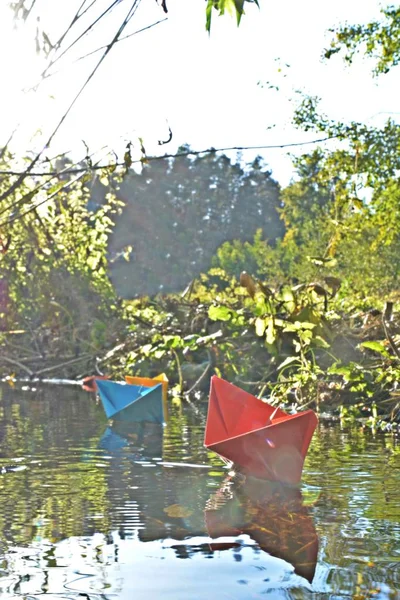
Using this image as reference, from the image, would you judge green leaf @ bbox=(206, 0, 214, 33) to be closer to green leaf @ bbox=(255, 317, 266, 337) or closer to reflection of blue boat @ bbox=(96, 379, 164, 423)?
reflection of blue boat @ bbox=(96, 379, 164, 423)

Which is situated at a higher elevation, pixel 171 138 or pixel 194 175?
pixel 194 175

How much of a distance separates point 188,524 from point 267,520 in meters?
0.57

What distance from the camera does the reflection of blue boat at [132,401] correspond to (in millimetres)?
14039

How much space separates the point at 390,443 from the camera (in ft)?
37.9

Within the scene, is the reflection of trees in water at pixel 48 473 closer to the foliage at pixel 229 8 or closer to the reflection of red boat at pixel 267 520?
the reflection of red boat at pixel 267 520

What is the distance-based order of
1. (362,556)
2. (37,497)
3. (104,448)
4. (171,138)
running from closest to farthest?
(171,138) < (362,556) < (37,497) < (104,448)

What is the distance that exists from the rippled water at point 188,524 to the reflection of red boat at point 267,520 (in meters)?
0.01

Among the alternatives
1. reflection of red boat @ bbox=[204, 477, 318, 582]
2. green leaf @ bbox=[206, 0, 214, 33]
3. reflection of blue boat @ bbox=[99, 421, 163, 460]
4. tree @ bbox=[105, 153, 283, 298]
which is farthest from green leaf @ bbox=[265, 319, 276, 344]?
tree @ bbox=[105, 153, 283, 298]

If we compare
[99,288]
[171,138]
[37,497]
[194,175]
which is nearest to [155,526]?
[37,497]

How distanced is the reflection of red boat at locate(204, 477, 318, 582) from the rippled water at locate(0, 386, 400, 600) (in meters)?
0.01

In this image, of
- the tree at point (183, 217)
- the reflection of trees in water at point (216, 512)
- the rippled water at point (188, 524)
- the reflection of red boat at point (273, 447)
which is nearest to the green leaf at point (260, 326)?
the rippled water at point (188, 524)

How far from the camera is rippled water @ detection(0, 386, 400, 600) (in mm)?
5320

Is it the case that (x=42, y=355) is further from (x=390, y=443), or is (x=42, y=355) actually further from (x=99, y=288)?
(x=390, y=443)

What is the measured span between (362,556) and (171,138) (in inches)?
107
